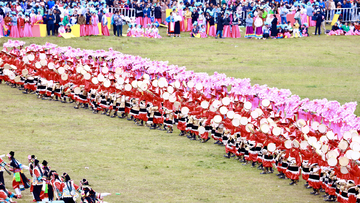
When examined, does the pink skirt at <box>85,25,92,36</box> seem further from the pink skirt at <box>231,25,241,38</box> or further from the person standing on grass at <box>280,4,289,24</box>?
the person standing on grass at <box>280,4,289,24</box>

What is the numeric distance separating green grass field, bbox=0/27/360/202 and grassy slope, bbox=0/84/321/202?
0.03 m

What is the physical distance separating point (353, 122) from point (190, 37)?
19.9 metres

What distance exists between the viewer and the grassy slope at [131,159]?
12.9 m

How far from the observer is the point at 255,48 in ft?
98.2

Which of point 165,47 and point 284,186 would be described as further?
point 165,47

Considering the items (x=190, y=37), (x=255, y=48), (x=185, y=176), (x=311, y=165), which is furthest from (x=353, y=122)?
(x=190, y=37)

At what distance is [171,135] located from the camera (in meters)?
18.1

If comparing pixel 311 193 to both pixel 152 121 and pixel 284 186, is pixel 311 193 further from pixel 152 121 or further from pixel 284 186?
pixel 152 121

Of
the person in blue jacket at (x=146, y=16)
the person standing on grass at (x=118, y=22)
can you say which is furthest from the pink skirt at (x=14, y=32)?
the person in blue jacket at (x=146, y=16)

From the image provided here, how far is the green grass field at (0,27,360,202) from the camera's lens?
13.2 m

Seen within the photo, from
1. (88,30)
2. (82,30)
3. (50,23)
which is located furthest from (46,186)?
(88,30)

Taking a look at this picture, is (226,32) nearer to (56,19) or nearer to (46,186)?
(56,19)

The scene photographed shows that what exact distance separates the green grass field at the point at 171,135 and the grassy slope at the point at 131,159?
26 millimetres

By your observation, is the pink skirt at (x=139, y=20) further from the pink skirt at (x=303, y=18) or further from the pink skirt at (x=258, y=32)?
the pink skirt at (x=303, y=18)
